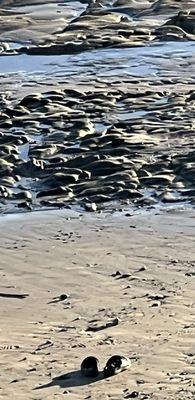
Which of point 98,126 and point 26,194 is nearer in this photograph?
point 26,194

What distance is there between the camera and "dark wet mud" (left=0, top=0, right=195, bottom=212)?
1074cm

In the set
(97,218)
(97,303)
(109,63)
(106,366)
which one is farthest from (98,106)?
(106,366)

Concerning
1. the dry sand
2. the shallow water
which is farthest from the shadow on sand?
the shallow water

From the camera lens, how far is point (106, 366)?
20.5 ft

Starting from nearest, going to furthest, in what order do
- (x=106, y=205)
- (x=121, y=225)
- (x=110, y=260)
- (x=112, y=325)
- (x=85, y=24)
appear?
(x=112, y=325) → (x=110, y=260) → (x=121, y=225) → (x=106, y=205) → (x=85, y=24)

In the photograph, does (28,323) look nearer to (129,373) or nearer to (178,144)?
(129,373)

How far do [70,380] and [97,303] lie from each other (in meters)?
1.35

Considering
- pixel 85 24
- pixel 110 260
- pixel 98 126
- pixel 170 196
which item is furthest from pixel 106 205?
pixel 85 24

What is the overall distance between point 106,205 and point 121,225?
732 mm

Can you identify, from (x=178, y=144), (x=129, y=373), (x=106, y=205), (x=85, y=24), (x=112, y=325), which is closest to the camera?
(x=129, y=373)

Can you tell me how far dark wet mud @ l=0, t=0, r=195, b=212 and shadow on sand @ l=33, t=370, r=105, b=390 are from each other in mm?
3946

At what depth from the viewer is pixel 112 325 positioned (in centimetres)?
704

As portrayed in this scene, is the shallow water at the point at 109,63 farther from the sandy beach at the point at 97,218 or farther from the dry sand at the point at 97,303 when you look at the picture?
the dry sand at the point at 97,303

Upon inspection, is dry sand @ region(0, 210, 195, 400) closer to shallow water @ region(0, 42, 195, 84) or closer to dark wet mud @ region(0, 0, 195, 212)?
dark wet mud @ region(0, 0, 195, 212)
